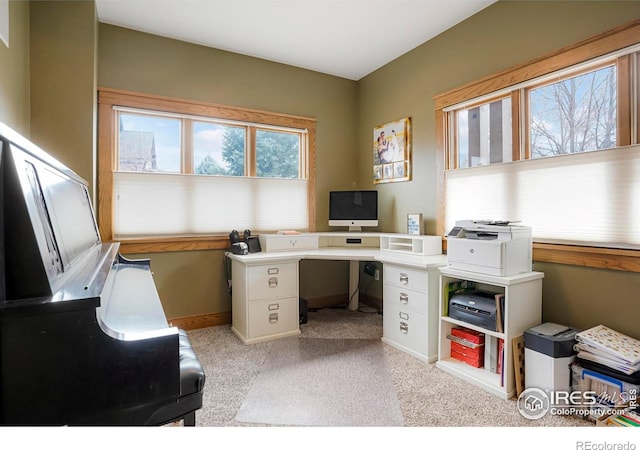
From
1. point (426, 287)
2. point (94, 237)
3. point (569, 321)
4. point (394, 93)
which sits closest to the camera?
point (94, 237)

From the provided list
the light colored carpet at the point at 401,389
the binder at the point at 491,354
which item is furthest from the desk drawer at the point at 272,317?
the binder at the point at 491,354

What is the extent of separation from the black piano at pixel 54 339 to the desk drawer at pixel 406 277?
1.90 metres

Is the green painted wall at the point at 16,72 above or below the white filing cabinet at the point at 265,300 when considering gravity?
above

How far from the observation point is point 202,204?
3.14m

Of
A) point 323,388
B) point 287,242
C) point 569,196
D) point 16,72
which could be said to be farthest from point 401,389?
point 16,72

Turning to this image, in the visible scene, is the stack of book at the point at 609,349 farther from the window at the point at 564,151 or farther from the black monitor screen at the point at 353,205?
the black monitor screen at the point at 353,205

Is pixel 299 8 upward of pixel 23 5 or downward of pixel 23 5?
upward

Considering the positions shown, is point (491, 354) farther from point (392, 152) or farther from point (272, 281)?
point (392, 152)

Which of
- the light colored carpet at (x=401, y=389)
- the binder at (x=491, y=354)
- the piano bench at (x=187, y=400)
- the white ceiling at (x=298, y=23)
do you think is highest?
the white ceiling at (x=298, y=23)

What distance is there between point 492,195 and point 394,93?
1.59m

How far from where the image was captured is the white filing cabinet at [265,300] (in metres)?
2.73
